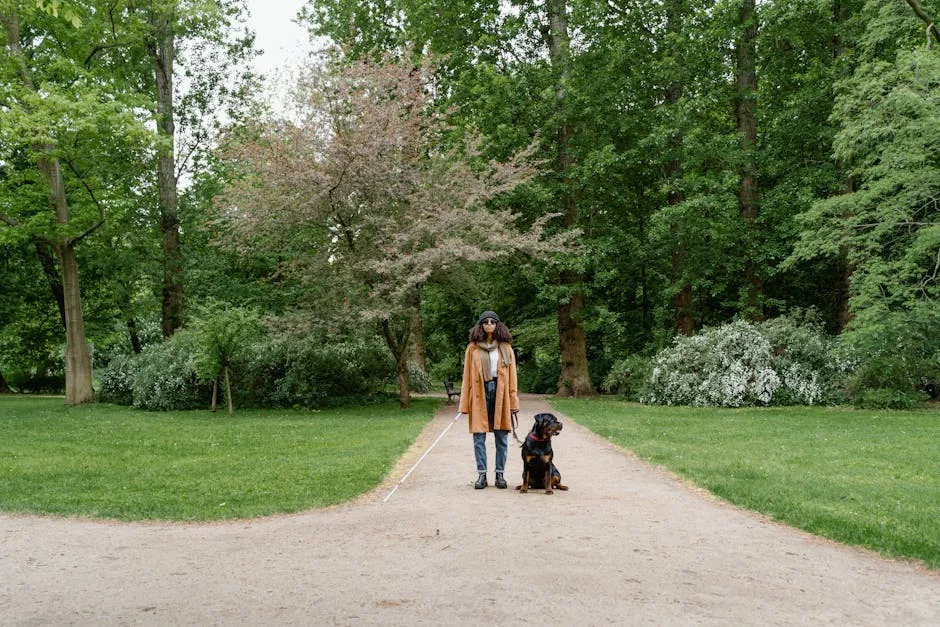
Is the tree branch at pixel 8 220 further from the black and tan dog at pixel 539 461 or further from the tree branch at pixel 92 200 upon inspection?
the black and tan dog at pixel 539 461

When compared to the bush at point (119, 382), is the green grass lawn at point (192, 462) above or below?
below

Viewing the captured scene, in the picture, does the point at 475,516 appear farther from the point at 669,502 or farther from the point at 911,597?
the point at 911,597

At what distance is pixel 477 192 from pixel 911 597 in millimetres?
14831

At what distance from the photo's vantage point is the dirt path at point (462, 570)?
158 inches

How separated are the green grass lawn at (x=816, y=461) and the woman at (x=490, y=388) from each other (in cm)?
252

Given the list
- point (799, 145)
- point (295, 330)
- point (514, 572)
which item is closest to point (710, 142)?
point (799, 145)

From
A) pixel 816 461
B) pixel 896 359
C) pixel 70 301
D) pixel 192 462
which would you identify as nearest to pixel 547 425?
pixel 816 461

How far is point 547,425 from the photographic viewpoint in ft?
22.9

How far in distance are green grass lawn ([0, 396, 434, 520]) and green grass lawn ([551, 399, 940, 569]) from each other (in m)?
4.34

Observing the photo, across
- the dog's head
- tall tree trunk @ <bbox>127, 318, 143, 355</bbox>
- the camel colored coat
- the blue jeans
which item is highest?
tall tree trunk @ <bbox>127, 318, 143, 355</bbox>

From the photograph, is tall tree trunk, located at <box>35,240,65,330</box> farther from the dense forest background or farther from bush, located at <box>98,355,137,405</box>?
bush, located at <box>98,355,137,405</box>

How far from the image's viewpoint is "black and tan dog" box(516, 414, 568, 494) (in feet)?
23.8

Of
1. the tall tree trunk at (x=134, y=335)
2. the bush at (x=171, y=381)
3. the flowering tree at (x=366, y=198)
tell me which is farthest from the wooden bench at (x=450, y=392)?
the tall tree trunk at (x=134, y=335)

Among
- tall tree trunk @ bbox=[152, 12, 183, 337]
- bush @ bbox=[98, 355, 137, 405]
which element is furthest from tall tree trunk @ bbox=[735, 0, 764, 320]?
bush @ bbox=[98, 355, 137, 405]
